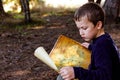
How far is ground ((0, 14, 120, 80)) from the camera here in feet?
19.6

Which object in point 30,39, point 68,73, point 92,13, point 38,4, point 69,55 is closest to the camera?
point 68,73

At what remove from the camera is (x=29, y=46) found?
8.01 m

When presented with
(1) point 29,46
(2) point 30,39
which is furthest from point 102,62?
(2) point 30,39

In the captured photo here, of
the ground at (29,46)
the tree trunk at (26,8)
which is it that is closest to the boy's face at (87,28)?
the ground at (29,46)

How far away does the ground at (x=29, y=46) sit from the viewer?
599cm

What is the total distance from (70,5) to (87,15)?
587 inches

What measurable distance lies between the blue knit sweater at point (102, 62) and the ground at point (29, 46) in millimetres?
3188

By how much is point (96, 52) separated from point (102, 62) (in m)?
0.09

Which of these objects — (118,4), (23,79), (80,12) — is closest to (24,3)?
(118,4)

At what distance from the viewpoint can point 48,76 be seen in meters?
5.79

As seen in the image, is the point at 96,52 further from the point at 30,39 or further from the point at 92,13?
the point at 30,39

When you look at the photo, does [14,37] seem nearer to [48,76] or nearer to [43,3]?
[48,76]

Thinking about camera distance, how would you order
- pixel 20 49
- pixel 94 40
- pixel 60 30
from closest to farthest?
pixel 94 40, pixel 20 49, pixel 60 30

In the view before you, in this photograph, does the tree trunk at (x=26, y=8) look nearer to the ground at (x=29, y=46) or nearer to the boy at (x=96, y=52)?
the ground at (x=29, y=46)
